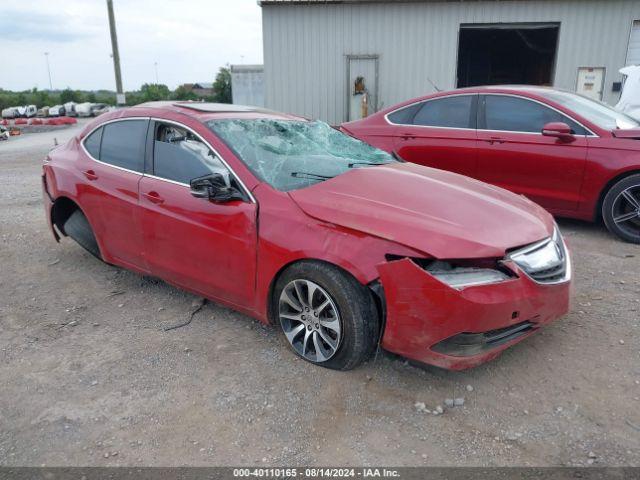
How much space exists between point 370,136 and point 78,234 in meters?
3.65

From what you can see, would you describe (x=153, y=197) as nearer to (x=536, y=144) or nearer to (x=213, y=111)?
(x=213, y=111)

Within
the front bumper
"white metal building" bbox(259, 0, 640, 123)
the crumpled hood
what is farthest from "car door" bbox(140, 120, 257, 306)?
"white metal building" bbox(259, 0, 640, 123)

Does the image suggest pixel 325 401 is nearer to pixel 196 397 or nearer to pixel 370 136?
pixel 196 397

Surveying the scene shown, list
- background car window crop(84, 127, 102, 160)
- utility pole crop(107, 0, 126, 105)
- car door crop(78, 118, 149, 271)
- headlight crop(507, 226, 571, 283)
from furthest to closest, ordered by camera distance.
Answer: utility pole crop(107, 0, 126, 105) → background car window crop(84, 127, 102, 160) → car door crop(78, 118, 149, 271) → headlight crop(507, 226, 571, 283)

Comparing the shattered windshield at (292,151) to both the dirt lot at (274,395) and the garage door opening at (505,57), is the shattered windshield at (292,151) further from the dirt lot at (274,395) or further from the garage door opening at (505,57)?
the garage door opening at (505,57)

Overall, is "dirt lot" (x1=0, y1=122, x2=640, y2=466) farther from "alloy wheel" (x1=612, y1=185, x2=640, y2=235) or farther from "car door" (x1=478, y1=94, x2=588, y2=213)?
"car door" (x1=478, y1=94, x2=588, y2=213)

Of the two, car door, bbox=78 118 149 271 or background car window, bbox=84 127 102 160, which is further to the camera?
background car window, bbox=84 127 102 160

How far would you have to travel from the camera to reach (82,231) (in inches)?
181

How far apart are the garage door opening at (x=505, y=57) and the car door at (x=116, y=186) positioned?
1369cm

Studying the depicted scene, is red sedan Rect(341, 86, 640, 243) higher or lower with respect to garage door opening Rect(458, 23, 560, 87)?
lower

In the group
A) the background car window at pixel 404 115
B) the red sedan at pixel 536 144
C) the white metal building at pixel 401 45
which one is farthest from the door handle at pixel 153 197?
the white metal building at pixel 401 45

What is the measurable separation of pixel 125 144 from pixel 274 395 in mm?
2382

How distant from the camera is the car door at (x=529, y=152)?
534 cm

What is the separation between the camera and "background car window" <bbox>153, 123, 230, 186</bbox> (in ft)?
11.5
